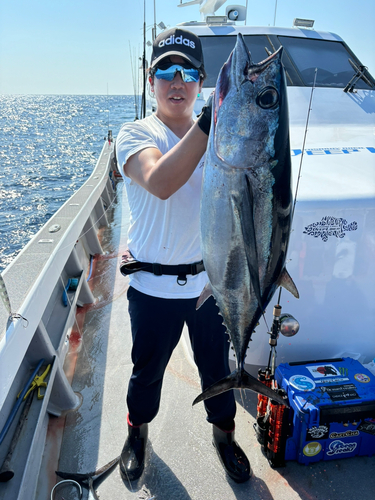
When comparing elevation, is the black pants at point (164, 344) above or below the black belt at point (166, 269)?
below

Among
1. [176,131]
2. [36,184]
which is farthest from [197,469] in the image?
[36,184]

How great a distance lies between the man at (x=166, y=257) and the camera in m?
1.51

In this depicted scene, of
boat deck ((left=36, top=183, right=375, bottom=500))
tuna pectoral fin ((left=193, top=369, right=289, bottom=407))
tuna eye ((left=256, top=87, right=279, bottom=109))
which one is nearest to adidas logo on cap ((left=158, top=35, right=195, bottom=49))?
tuna eye ((left=256, top=87, right=279, bottom=109))

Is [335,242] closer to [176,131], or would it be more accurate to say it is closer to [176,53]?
[176,131]

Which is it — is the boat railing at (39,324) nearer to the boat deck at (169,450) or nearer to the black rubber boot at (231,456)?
the boat deck at (169,450)

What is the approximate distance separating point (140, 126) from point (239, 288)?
2.67 feet

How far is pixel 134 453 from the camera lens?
2045 millimetres

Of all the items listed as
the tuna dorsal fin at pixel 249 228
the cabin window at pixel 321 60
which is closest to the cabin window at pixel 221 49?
the cabin window at pixel 321 60

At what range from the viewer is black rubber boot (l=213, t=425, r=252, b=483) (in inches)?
78.3

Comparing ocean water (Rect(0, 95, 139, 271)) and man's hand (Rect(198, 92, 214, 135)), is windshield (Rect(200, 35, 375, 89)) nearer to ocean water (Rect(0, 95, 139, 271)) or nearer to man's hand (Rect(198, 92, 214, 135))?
man's hand (Rect(198, 92, 214, 135))

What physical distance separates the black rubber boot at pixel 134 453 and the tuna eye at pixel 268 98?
1821mm

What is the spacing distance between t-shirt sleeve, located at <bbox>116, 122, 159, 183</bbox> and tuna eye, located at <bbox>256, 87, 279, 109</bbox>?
528mm

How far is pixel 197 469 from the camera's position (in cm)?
207

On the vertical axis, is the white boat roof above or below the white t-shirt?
above
